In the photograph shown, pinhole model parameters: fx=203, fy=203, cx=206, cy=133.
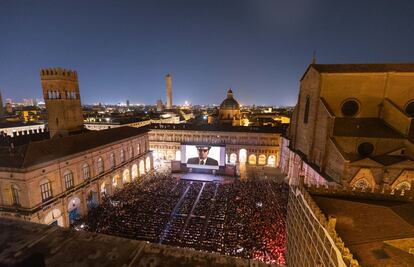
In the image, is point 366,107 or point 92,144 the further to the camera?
point 92,144

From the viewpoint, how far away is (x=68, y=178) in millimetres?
26359

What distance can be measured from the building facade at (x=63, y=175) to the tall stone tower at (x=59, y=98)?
7.89 m

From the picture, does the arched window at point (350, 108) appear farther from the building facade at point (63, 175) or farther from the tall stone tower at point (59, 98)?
the tall stone tower at point (59, 98)

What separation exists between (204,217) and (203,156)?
1978 centimetres

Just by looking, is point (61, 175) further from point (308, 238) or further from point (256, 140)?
point (256, 140)

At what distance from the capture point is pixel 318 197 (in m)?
16.2

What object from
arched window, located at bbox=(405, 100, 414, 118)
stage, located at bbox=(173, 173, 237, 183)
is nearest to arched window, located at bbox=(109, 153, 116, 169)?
stage, located at bbox=(173, 173, 237, 183)

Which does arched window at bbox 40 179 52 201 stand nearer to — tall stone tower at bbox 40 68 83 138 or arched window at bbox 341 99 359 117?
tall stone tower at bbox 40 68 83 138

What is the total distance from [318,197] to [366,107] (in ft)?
62.4

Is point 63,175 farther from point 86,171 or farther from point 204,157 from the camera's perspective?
point 204,157

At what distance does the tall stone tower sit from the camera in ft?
119

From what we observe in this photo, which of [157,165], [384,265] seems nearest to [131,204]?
[157,165]

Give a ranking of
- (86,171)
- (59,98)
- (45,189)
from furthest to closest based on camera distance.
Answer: (59,98)
(86,171)
(45,189)

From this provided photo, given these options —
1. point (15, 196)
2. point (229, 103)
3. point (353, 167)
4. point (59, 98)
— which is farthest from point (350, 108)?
point (59, 98)
